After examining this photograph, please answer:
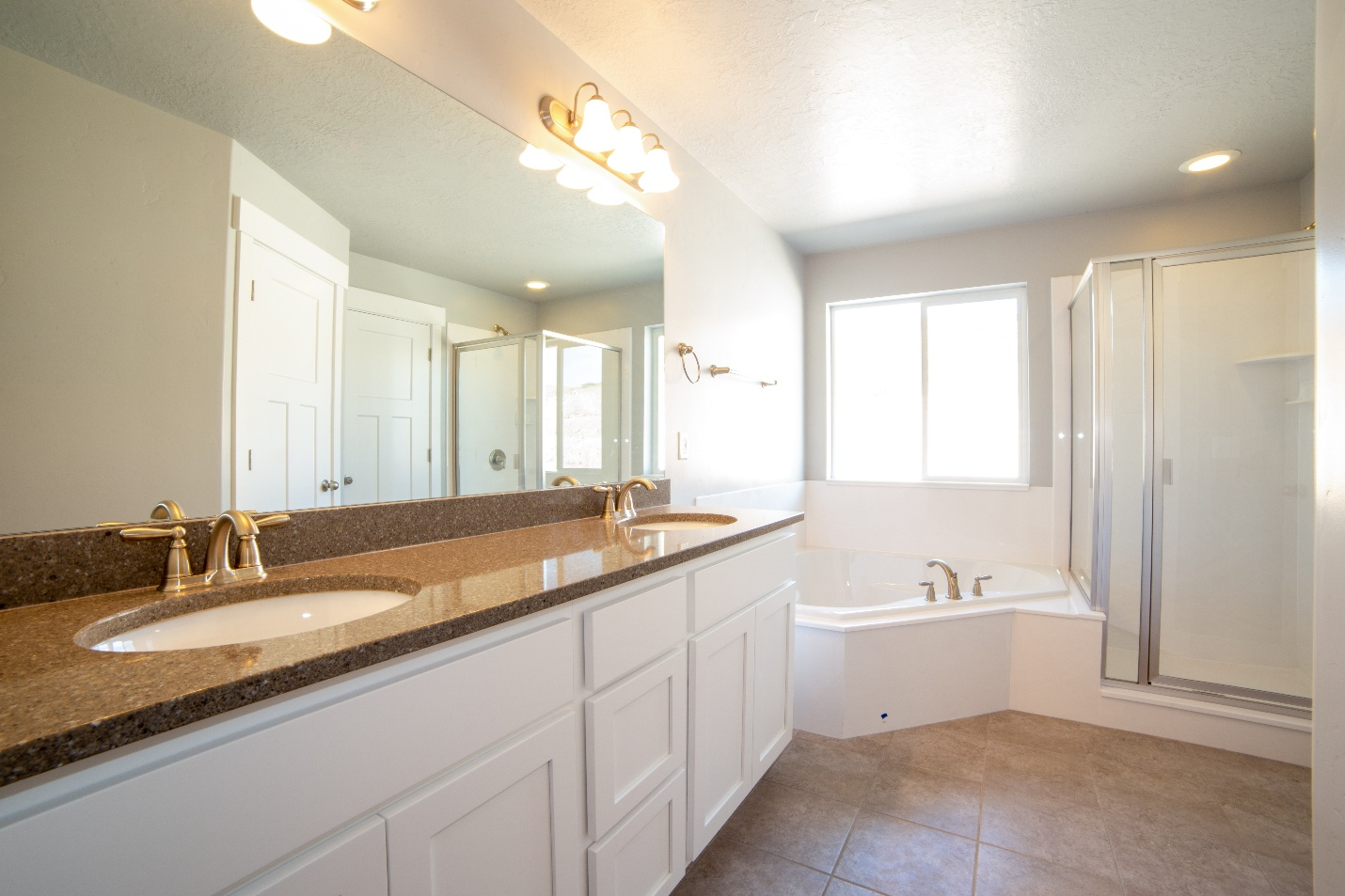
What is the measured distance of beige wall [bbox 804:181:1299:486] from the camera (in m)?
2.82

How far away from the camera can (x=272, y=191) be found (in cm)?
112

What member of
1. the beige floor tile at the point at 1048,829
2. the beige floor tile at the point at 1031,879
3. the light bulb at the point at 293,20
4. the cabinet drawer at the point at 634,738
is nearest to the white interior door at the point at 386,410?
the light bulb at the point at 293,20

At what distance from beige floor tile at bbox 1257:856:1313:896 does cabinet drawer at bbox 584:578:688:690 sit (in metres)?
1.63

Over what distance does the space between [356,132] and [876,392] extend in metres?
3.17

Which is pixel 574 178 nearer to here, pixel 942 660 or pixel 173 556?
pixel 173 556

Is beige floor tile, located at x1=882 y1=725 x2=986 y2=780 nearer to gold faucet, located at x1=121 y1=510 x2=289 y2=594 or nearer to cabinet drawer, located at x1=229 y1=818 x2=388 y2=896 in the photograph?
cabinet drawer, located at x1=229 y1=818 x2=388 y2=896

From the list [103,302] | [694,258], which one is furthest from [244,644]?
[694,258]

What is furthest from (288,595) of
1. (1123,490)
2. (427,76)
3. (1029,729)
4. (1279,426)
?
(1279,426)

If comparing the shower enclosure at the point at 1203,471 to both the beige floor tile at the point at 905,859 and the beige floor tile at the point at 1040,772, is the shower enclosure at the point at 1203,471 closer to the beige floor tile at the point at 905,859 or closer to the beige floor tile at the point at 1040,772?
the beige floor tile at the point at 1040,772

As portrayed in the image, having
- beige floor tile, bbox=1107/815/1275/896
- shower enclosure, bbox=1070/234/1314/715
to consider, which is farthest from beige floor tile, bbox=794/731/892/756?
shower enclosure, bbox=1070/234/1314/715

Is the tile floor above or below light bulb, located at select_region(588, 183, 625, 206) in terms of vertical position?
below

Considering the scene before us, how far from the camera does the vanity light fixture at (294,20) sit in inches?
43.8

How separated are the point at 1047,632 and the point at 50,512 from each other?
9.69ft

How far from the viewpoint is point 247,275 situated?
105cm
